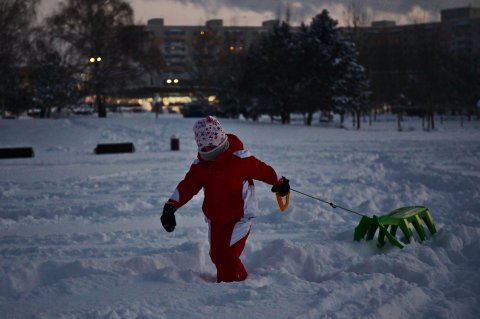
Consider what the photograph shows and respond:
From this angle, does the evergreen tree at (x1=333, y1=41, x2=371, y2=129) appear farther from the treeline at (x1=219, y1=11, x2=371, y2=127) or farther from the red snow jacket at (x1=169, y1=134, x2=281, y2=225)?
the red snow jacket at (x1=169, y1=134, x2=281, y2=225)

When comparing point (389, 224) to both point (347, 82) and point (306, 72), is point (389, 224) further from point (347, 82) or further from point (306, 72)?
point (347, 82)

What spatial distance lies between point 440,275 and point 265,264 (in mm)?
1489

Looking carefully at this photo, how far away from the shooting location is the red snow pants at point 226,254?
4.67m

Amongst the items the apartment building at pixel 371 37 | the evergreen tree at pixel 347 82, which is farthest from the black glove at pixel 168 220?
the apartment building at pixel 371 37

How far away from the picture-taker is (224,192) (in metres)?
4.76

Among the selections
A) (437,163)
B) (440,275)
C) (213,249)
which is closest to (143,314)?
(213,249)

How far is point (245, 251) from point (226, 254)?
1160 mm

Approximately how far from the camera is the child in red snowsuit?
4711mm

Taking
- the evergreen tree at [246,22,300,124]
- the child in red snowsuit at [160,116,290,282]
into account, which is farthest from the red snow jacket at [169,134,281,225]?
the evergreen tree at [246,22,300,124]

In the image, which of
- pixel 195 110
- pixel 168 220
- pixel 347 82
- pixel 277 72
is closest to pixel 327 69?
pixel 347 82

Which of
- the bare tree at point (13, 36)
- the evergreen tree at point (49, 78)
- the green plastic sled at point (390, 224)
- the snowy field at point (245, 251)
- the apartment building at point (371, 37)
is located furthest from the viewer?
the apartment building at point (371, 37)

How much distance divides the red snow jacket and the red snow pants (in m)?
0.08

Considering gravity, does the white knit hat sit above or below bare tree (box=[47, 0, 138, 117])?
below

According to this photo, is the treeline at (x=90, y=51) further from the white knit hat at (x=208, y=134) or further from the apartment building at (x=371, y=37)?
the white knit hat at (x=208, y=134)
